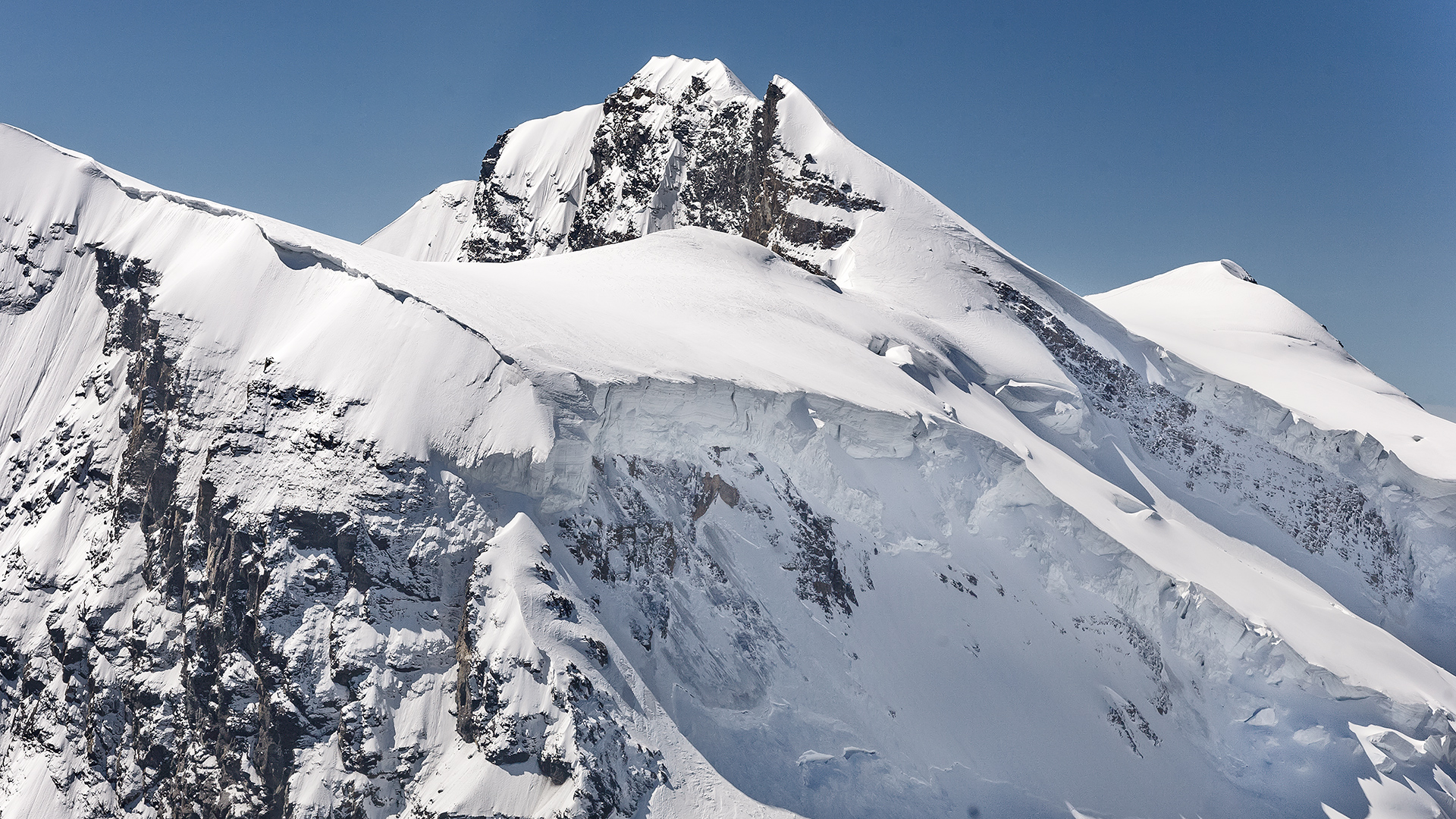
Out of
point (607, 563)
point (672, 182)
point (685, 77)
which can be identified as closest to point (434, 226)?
point (685, 77)

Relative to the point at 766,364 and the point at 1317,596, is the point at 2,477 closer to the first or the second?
the point at 766,364

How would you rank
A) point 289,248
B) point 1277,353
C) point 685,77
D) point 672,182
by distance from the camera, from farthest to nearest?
point 685,77
point 672,182
point 1277,353
point 289,248

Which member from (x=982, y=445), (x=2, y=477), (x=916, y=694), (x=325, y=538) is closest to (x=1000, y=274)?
(x=982, y=445)

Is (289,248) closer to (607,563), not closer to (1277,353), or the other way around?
(607,563)

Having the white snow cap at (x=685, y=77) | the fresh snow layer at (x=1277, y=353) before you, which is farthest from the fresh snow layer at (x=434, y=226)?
the fresh snow layer at (x=1277, y=353)

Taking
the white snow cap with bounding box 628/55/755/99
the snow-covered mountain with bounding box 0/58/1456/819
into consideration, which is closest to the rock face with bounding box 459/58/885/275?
the white snow cap with bounding box 628/55/755/99

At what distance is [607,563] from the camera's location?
20891mm

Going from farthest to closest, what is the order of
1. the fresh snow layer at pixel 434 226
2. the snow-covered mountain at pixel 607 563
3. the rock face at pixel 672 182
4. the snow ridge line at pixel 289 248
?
the fresh snow layer at pixel 434 226, the rock face at pixel 672 182, the snow ridge line at pixel 289 248, the snow-covered mountain at pixel 607 563

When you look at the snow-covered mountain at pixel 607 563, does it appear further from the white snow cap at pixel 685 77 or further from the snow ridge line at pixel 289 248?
the white snow cap at pixel 685 77

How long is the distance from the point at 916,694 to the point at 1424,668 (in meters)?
17.6

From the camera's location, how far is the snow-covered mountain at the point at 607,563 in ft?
61.1

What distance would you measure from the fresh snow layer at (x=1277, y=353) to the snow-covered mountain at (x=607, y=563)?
6.97 metres

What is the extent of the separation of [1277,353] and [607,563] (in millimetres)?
37391

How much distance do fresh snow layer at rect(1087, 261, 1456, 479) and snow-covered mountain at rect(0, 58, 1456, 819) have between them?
6.97 metres
